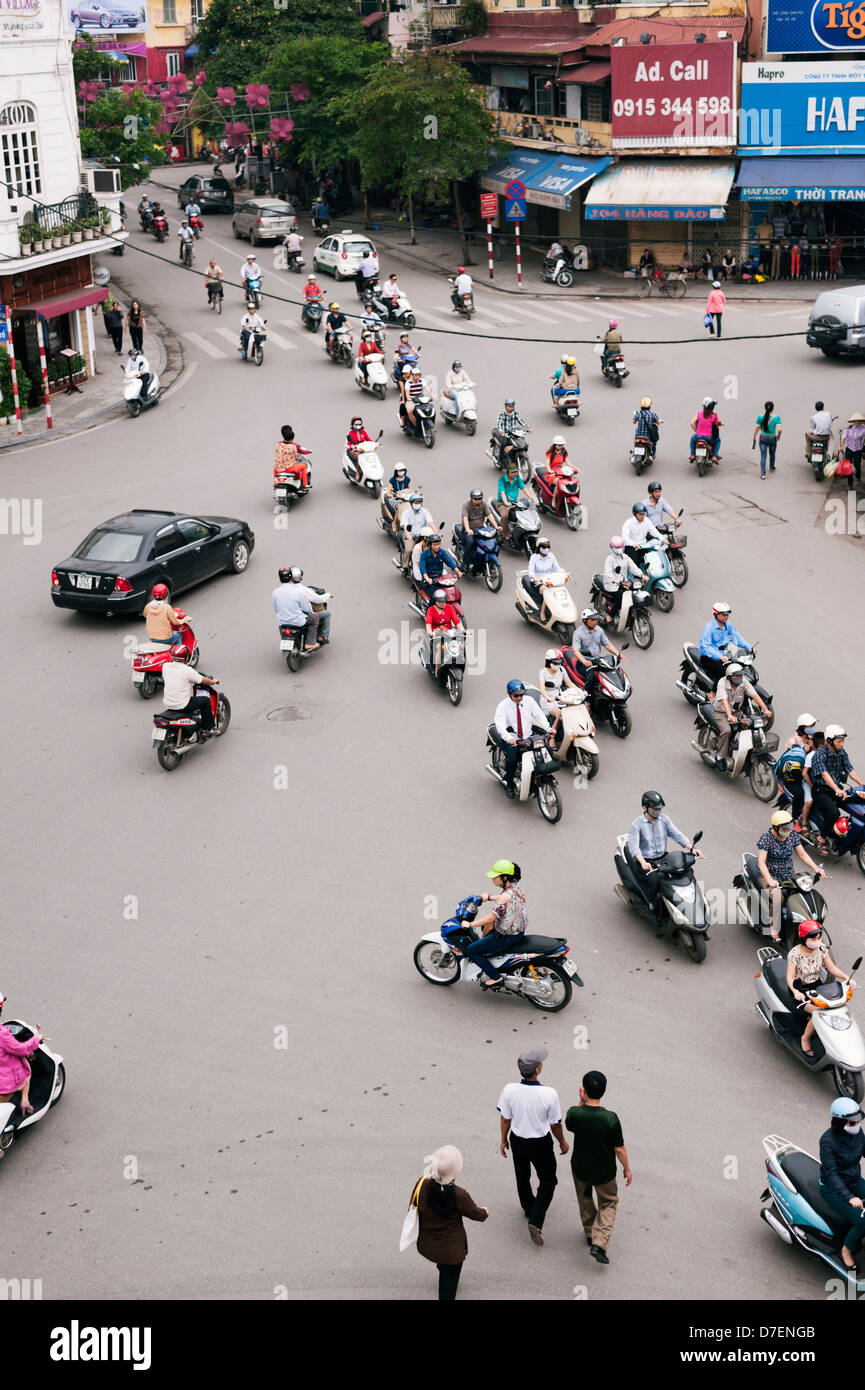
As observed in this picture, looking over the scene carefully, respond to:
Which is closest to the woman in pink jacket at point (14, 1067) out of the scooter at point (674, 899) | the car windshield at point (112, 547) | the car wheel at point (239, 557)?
the scooter at point (674, 899)

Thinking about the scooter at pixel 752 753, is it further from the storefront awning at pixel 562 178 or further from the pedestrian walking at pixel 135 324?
the storefront awning at pixel 562 178

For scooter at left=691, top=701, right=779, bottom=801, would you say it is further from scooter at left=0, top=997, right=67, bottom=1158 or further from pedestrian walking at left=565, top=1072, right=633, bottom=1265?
scooter at left=0, top=997, right=67, bottom=1158

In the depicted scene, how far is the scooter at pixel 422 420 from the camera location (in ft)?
91.6

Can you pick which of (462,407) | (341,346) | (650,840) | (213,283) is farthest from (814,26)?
(650,840)

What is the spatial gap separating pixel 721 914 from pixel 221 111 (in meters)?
53.1

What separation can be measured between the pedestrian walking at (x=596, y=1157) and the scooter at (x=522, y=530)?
1403 centimetres

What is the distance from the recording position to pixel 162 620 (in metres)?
18.2

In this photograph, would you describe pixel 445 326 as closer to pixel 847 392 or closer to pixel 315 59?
pixel 847 392

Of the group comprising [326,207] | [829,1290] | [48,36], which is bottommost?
[829,1290]

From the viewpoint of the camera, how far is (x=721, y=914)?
548 inches

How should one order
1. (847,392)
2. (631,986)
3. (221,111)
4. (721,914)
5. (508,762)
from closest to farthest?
1. (631,986)
2. (721,914)
3. (508,762)
4. (847,392)
5. (221,111)

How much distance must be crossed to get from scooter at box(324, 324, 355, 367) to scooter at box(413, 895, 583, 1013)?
24.0 meters

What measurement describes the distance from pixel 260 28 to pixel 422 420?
40.8 meters

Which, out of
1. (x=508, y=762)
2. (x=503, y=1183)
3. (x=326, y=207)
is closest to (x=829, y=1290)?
(x=503, y=1183)
